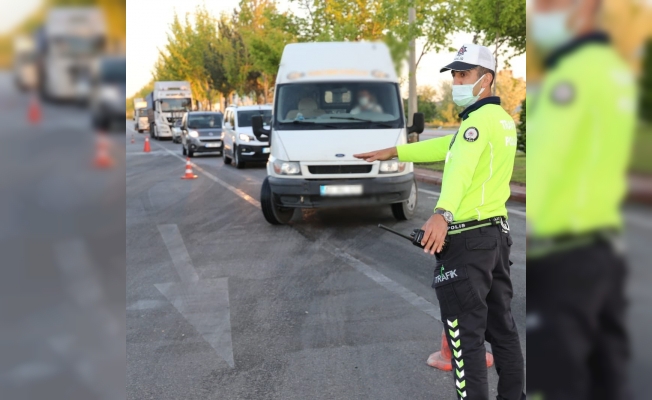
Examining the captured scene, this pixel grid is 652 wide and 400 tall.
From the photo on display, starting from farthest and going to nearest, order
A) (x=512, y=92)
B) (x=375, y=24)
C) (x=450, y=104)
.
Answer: (x=375, y=24) → (x=450, y=104) → (x=512, y=92)

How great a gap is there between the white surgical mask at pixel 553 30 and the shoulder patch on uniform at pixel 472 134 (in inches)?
68.3

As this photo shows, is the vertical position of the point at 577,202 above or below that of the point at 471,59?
below

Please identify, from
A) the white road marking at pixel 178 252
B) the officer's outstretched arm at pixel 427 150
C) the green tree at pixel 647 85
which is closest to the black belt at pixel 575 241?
the green tree at pixel 647 85

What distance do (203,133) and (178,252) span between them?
18.5 metres

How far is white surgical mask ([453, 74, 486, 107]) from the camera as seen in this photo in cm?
277

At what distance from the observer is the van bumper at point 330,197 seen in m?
8.62

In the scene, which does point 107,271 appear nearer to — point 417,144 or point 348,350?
point 417,144

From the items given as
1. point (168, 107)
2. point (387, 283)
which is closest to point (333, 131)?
point (387, 283)

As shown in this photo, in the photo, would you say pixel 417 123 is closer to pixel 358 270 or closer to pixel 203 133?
pixel 358 270

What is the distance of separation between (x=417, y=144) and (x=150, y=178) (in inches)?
589

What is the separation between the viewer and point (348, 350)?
436cm

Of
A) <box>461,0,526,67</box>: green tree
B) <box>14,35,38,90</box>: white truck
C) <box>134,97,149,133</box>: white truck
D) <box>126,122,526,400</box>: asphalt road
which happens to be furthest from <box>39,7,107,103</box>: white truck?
<box>461,0,526,67</box>: green tree

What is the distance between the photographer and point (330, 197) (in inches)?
339

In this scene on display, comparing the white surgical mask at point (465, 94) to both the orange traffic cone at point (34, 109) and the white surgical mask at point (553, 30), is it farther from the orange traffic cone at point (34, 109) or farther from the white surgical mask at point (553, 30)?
the orange traffic cone at point (34, 109)
